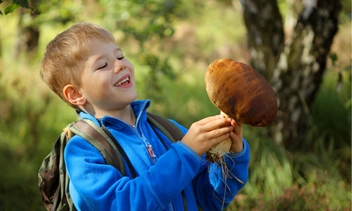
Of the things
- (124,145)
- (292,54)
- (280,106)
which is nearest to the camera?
(124,145)

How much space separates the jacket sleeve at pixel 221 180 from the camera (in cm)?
257

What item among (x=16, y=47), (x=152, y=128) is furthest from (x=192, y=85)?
(x=152, y=128)

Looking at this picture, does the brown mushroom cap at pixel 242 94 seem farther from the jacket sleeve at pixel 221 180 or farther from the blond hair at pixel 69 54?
the blond hair at pixel 69 54

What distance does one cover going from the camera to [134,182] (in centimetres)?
230

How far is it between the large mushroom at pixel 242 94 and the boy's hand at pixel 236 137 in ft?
0.26

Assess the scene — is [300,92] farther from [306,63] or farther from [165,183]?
[165,183]

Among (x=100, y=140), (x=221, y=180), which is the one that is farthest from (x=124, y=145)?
(x=221, y=180)

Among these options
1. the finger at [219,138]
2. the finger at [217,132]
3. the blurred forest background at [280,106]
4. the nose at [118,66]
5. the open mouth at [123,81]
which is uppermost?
the nose at [118,66]

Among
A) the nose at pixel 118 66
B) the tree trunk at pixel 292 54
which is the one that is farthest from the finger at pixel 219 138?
the tree trunk at pixel 292 54

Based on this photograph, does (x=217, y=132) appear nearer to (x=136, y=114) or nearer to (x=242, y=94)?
(x=242, y=94)

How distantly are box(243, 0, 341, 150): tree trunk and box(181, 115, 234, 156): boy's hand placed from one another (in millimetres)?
2690

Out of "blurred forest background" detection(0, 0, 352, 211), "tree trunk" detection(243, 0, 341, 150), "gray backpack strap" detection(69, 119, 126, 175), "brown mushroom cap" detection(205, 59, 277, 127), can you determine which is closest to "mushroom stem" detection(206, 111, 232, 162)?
"brown mushroom cap" detection(205, 59, 277, 127)

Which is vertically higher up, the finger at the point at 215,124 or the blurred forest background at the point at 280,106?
the finger at the point at 215,124

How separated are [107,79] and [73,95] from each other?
25 centimetres
